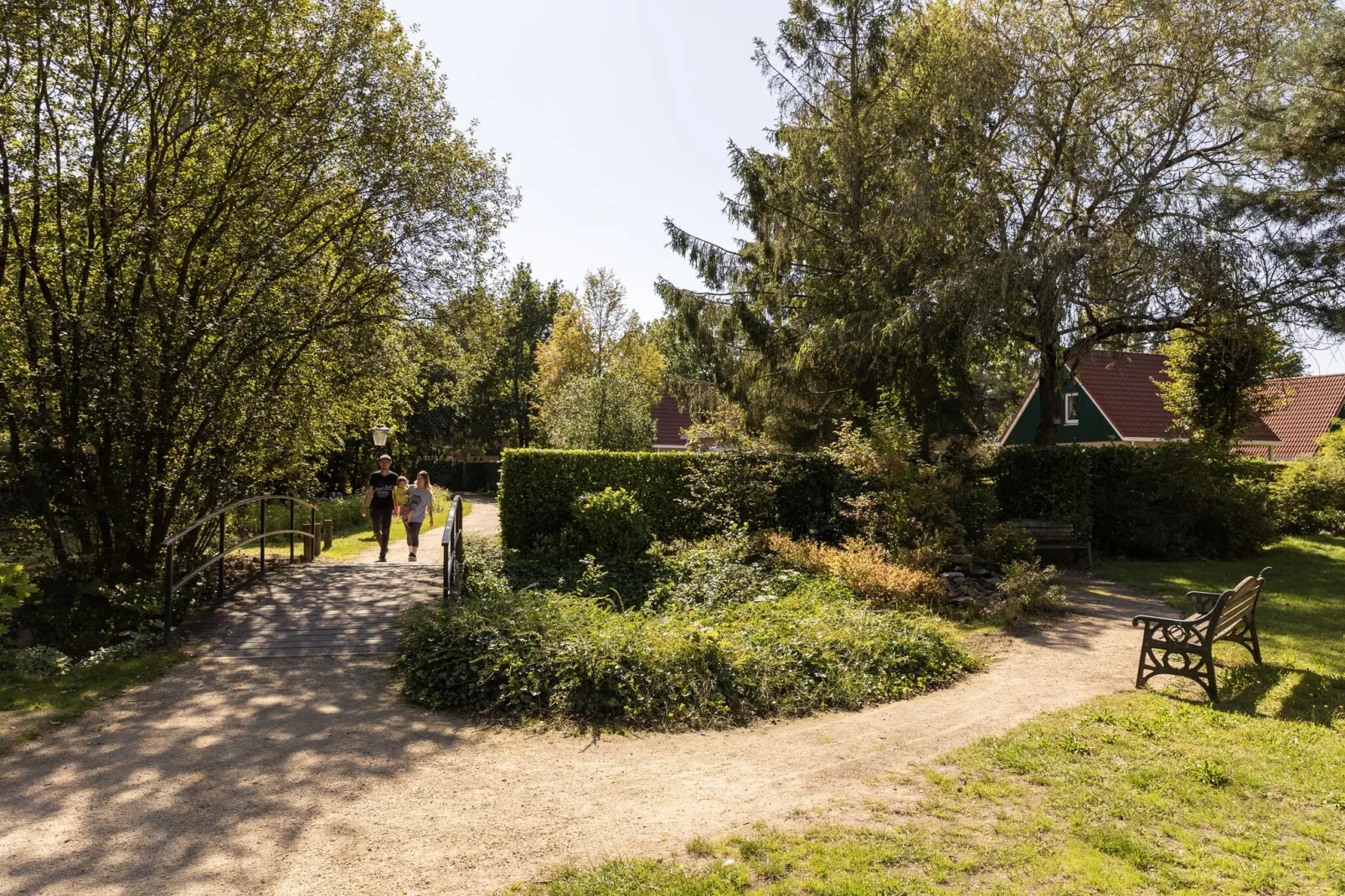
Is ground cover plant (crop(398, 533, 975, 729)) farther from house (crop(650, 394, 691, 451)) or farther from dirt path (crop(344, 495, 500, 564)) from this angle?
house (crop(650, 394, 691, 451))

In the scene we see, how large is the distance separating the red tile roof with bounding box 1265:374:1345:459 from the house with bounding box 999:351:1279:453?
0.70 meters

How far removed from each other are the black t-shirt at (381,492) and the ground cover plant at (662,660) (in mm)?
4931

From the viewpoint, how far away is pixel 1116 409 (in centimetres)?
2877

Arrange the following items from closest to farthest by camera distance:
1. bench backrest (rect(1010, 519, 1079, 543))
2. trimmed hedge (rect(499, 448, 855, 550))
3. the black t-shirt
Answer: the black t-shirt → bench backrest (rect(1010, 519, 1079, 543)) → trimmed hedge (rect(499, 448, 855, 550))

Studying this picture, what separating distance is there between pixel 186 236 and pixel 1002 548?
12.1m

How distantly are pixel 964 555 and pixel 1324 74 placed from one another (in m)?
7.48

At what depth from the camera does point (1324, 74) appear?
983cm

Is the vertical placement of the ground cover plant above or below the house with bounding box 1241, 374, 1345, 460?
below

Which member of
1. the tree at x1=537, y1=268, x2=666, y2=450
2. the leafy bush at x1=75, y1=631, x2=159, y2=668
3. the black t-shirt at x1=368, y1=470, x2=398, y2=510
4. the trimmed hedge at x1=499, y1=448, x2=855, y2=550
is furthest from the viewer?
the tree at x1=537, y1=268, x2=666, y2=450

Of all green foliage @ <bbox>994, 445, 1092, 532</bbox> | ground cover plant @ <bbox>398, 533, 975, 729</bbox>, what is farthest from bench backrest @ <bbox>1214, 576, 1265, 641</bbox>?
green foliage @ <bbox>994, 445, 1092, 532</bbox>

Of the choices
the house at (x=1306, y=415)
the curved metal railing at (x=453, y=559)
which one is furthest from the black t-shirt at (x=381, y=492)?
the house at (x=1306, y=415)

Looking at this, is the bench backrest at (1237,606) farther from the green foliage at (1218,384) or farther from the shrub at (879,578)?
the green foliage at (1218,384)

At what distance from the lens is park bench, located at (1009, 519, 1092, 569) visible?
13664 mm

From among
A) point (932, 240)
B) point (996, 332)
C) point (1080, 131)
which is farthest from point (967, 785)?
point (1080, 131)
